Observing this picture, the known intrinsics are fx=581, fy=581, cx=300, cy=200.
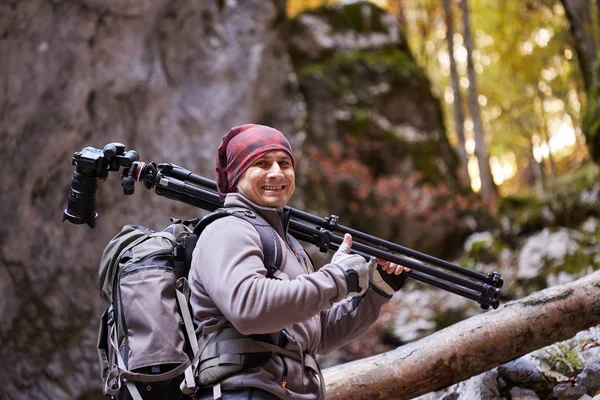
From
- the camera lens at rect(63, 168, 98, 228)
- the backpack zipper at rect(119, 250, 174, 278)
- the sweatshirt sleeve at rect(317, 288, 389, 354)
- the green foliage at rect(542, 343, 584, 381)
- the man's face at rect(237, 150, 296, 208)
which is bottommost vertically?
the green foliage at rect(542, 343, 584, 381)

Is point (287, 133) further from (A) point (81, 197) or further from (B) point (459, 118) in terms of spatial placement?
(A) point (81, 197)

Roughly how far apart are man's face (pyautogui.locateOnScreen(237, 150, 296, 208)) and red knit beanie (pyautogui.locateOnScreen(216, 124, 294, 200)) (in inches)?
1.2

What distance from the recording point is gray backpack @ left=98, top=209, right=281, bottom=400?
265 cm

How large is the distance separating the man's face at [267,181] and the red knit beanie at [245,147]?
0.10 feet

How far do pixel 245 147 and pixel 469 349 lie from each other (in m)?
2.30

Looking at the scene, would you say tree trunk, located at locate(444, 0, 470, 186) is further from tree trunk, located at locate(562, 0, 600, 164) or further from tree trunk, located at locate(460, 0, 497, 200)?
tree trunk, located at locate(562, 0, 600, 164)

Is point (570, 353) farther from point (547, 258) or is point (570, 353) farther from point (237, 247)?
point (547, 258)

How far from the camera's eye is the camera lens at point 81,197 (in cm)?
326

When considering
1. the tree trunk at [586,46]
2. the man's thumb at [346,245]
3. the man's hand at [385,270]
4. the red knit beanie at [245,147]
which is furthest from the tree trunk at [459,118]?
the red knit beanie at [245,147]

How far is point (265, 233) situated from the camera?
276 centimetres

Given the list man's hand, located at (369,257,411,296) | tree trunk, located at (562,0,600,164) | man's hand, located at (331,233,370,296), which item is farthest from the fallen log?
tree trunk, located at (562,0,600,164)

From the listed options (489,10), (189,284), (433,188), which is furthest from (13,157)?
(489,10)

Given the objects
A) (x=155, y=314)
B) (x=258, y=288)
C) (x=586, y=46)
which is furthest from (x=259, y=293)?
(x=586, y=46)

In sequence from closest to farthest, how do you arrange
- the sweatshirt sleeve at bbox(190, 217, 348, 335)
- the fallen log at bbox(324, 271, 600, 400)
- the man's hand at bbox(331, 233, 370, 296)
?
1. the sweatshirt sleeve at bbox(190, 217, 348, 335)
2. the man's hand at bbox(331, 233, 370, 296)
3. the fallen log at bbox(324, 271, 600, 400)
